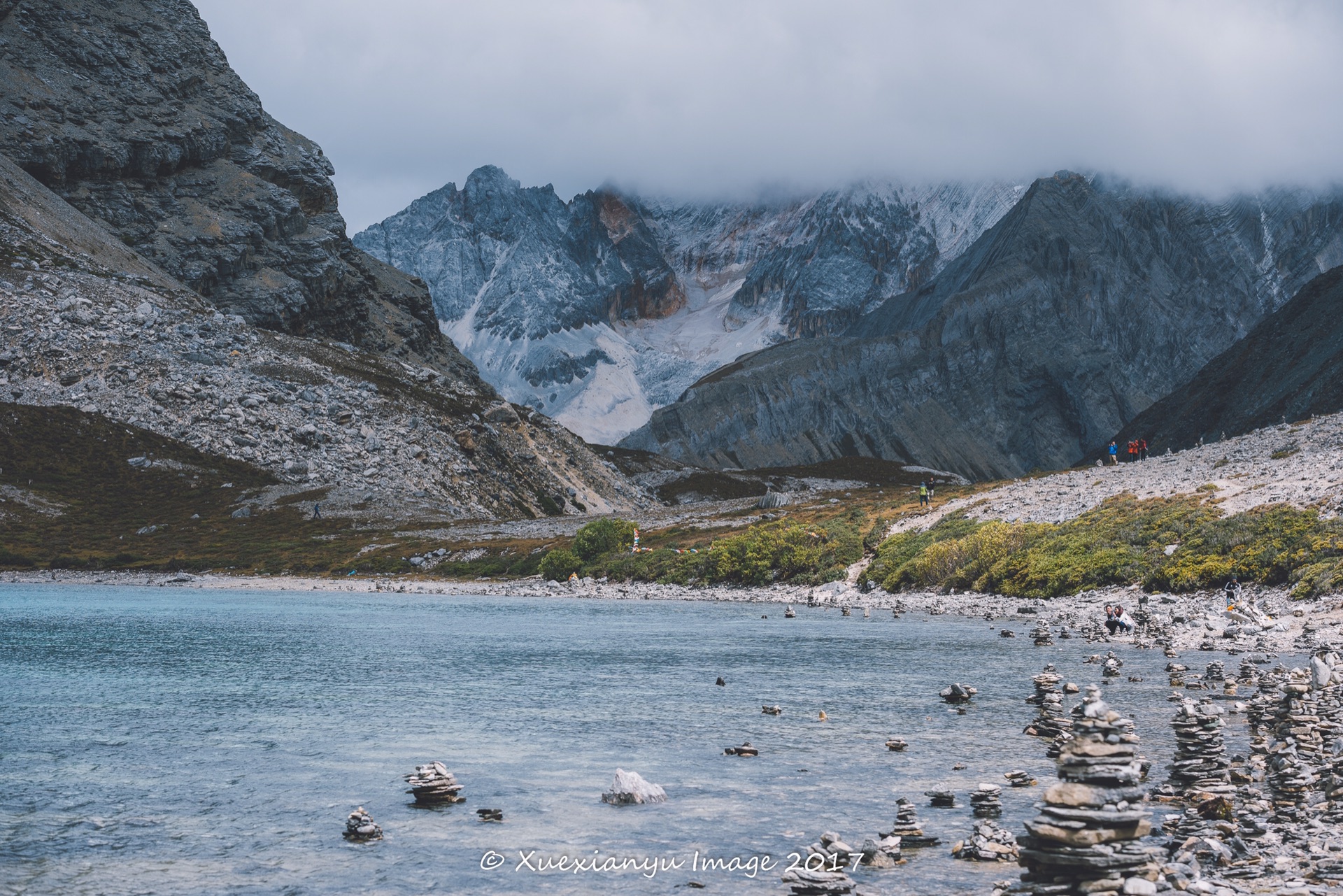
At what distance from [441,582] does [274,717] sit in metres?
70.9

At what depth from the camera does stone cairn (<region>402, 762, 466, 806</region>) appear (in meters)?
17.9

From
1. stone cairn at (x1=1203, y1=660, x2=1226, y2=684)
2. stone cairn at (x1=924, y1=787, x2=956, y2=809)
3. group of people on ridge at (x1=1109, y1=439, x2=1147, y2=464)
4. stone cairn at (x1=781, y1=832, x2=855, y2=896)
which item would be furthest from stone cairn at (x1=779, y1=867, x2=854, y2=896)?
group of people on ridge at (x1=1109, y1=439, x2=1147, y2=464)

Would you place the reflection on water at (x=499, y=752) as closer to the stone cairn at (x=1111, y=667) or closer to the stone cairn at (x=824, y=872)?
the stone cairn at (x=1111, y=667)

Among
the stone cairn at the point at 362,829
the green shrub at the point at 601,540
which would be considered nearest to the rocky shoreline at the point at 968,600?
the green shrub at the point at 601,540

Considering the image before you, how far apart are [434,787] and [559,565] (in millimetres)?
78999

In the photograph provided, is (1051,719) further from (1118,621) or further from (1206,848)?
(1118,621)

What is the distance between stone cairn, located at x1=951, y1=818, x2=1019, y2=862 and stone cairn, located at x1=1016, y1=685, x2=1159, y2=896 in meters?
4.18

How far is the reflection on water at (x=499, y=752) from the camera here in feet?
47.5

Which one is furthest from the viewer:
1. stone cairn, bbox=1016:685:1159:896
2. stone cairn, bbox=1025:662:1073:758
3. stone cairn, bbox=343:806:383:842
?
stone cairn, bbox=1025:662:1073:758

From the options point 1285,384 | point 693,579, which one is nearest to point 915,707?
point 693,579

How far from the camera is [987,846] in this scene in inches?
541

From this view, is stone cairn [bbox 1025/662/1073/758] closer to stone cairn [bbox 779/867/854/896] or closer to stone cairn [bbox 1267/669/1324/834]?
stone cairn [bbox 1267/669/1324/834]

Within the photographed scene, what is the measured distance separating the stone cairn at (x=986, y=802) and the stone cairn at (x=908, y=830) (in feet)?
3.04

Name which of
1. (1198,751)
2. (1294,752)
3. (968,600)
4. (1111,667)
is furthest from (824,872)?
(968,600)
